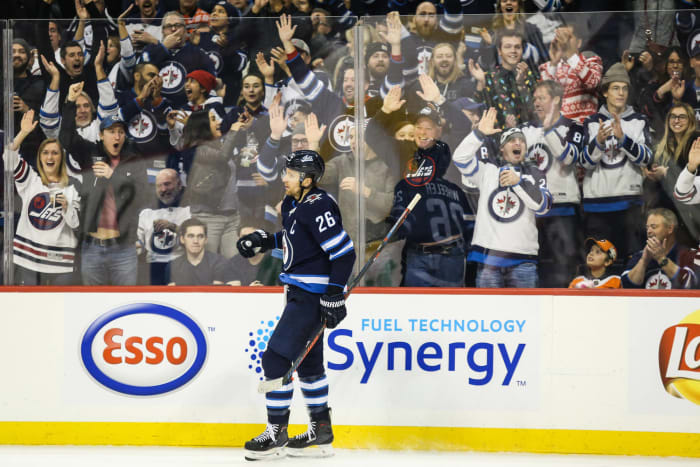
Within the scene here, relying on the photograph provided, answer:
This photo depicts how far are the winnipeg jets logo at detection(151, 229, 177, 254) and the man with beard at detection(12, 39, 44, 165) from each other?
73cm

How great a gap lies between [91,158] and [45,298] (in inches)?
28.6

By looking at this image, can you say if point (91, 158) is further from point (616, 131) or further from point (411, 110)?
point (616, 131)

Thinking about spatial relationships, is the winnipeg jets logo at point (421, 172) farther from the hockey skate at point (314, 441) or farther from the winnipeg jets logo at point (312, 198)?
the hockey skate at point (314, 441)

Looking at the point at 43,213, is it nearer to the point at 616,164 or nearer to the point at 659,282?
the point at 616,164

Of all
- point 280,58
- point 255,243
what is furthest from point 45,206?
point 280,58

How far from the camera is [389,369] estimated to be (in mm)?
3555

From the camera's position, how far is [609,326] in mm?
3488

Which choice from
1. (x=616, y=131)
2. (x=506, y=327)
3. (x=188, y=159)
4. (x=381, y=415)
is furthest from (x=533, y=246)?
(x=188, y=159)

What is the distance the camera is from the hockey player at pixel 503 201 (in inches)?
143

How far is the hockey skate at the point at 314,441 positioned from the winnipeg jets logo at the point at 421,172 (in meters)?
1.20

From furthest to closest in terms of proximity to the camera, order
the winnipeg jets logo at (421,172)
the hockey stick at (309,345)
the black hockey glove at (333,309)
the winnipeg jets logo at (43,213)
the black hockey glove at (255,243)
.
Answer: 1. the winnipeg jets logo at (43,213)
2. the winnipeg jets logo at (421,172)
3. the black hockey glove at (255,243)
4. the hockey stick at (309,345)
5. the black hockey glove at (333,309)

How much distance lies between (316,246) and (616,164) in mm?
1514

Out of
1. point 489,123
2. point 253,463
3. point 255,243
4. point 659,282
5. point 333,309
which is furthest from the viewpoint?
point 489,123

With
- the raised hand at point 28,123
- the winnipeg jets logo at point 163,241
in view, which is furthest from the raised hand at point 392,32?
the raised hand at point 28,123
